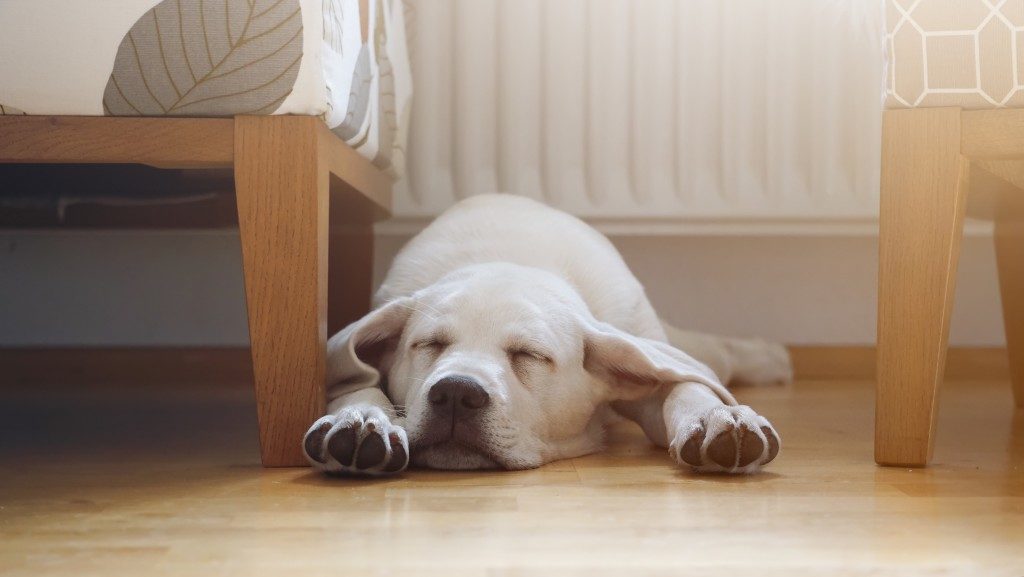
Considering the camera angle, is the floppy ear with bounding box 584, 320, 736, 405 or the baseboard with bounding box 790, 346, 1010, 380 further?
the baseboard with bounding box 790, 346, 1010, 380

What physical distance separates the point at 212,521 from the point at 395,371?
1.73ft

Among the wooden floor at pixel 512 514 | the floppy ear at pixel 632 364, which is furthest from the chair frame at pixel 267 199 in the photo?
the floppy ear at pixel 632 364

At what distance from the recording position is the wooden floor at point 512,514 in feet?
2.95

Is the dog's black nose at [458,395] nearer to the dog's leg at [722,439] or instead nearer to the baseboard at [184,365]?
the dog's leg at [722,439]

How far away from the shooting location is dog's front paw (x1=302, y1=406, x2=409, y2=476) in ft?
4.12

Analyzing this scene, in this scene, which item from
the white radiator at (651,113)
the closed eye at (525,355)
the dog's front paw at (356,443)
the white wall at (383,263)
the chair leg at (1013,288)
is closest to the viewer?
the dog's front paw at (356,443)

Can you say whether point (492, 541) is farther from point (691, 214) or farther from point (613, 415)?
point (691, 214)

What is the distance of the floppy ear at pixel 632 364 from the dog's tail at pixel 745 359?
71cm

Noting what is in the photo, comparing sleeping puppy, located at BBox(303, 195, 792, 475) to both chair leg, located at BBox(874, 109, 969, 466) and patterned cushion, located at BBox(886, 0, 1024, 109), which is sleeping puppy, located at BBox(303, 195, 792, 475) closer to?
chair leg, located at BBox(874, 109, 969, 466)

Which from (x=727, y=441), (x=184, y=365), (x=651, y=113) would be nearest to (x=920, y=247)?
(x=727, y=441)

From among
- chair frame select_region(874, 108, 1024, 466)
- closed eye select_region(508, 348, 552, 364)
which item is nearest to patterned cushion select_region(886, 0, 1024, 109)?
chair frame select_region(874, 108, 1024, 466)

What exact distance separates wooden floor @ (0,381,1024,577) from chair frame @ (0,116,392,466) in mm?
105

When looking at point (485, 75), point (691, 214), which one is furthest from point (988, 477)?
point (485, 75)

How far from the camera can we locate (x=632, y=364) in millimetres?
1514
